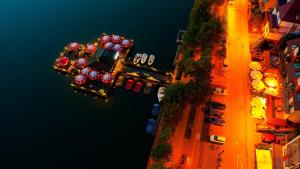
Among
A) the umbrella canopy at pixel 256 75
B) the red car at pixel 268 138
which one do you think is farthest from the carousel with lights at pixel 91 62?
the red car at pixel 268 138

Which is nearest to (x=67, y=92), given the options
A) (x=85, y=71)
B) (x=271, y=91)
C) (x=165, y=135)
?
(x=85, y=71)

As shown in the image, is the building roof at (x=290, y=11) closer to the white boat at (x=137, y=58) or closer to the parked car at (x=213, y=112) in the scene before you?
the parked car at (x=213, y=112)

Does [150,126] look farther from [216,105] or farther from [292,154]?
[292,154]

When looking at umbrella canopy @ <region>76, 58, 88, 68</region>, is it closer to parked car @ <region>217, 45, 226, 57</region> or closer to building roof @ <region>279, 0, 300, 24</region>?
parked car @ <region>217, 45, 226, 57</region>

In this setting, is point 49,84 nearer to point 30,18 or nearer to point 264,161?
point 30,18

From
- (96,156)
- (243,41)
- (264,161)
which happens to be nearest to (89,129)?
(96,156)
